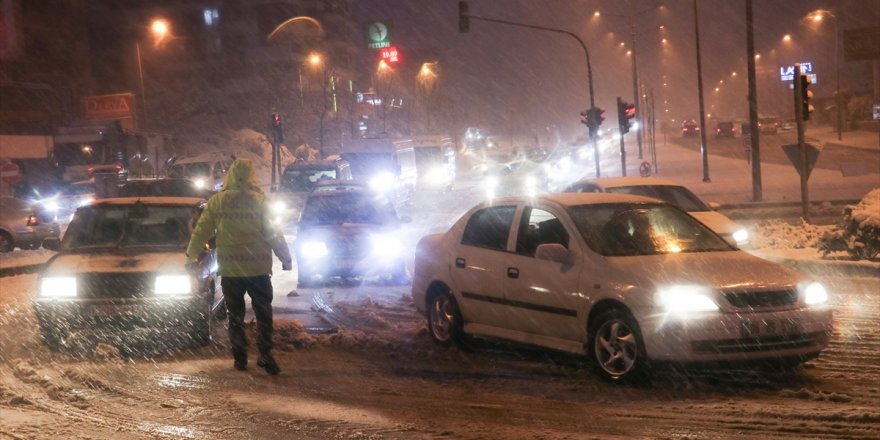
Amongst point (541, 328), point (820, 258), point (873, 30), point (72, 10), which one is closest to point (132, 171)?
point (72, 10)

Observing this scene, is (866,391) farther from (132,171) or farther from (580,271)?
(132,171)

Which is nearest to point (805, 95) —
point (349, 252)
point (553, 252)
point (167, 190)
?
point (349, 252)

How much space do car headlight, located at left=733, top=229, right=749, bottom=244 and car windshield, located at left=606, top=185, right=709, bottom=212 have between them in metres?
1.11

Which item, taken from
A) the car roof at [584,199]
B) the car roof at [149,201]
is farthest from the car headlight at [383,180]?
the car roof at [584,199]

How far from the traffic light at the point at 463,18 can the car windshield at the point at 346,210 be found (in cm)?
1809

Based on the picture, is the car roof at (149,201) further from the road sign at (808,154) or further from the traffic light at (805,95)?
the traffic light at (805,95)

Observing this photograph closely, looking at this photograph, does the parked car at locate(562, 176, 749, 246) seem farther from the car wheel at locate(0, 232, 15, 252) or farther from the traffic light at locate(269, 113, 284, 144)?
the traffic light at locate(269, 113, 284, 144)

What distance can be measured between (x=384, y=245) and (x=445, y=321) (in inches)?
214

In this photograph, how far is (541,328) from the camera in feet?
28.2

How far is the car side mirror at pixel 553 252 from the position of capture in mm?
8367

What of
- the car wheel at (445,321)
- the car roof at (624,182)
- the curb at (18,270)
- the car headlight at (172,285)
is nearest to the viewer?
the car wheel at (445,321)

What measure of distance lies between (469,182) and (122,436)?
45.2m

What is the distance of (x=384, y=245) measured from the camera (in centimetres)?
1517

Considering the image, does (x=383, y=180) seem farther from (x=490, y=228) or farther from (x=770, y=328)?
(x=770, y=328)
